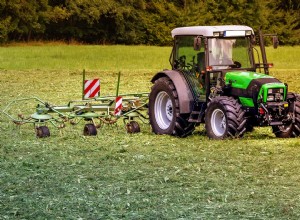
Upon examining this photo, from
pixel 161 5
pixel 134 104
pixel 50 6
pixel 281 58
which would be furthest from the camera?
pixel 161 5

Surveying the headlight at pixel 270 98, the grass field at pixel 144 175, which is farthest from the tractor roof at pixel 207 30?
the grass field at pixel 144 175

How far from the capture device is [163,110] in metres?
13.3

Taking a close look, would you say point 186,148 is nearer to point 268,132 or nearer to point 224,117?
point 224,117

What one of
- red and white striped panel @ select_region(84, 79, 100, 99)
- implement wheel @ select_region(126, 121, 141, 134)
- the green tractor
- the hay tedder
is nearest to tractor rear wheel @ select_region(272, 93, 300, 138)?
the green tractor

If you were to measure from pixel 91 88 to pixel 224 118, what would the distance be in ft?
10.1

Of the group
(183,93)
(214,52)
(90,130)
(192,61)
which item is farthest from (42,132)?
(214,52)

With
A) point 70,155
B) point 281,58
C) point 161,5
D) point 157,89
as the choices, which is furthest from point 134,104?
point 161,5

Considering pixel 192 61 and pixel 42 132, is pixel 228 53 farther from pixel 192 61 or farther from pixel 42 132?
pixel 42 132

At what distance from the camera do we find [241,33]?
41.7 ft

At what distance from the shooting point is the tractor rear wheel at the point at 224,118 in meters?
11.6

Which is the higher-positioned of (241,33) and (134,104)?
(241,33)

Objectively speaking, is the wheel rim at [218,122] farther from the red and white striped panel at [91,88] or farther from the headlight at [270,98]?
the red and white striped panel at [91,88]

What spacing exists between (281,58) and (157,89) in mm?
28072

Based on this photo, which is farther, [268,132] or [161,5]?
[161,5]
